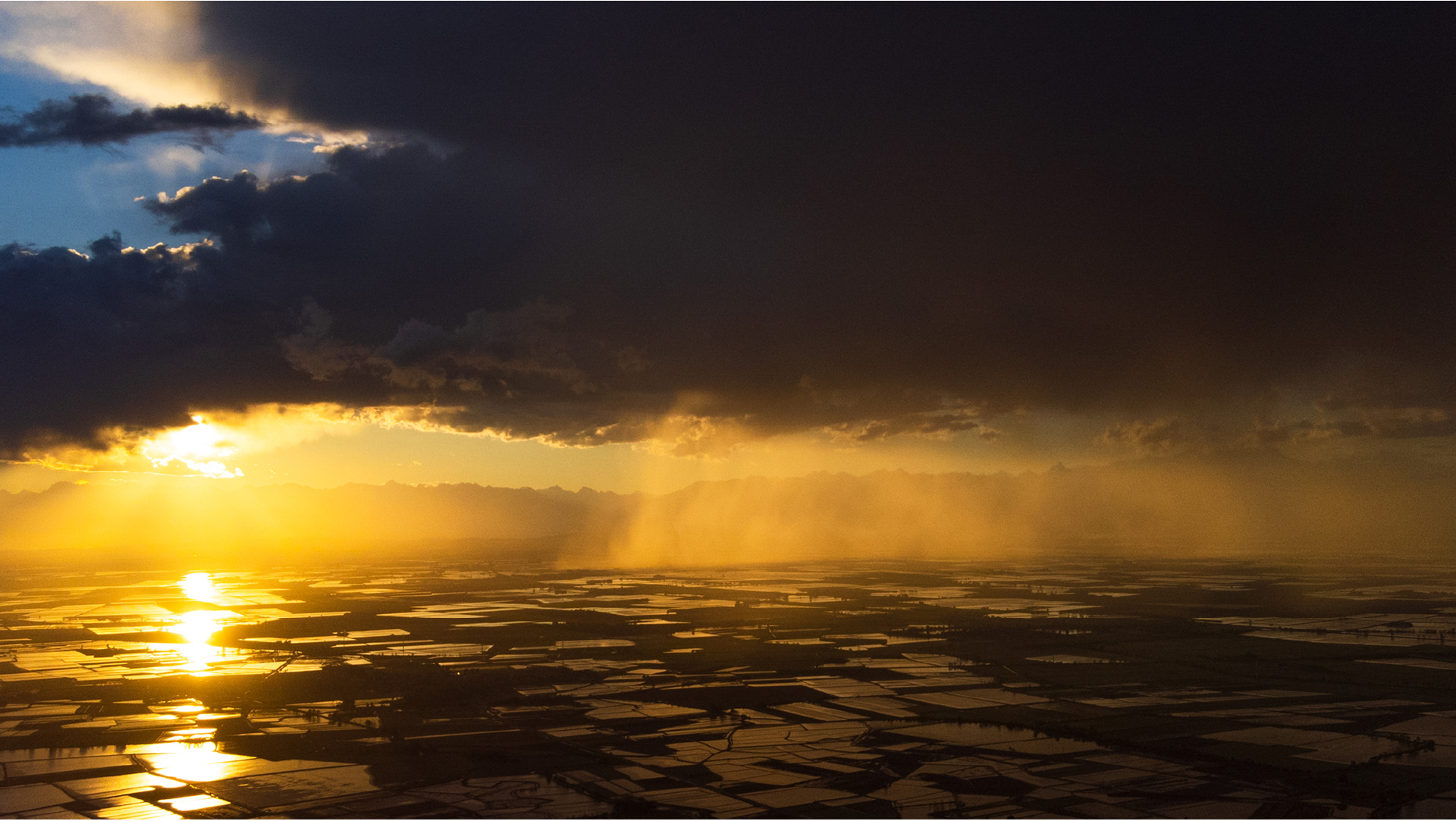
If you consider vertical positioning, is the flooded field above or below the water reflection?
above

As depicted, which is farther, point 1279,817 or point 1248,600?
point 1248,600

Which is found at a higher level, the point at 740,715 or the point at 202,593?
the point at 740,715

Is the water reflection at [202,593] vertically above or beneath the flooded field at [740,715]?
beneath

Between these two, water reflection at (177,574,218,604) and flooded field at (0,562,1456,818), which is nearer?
flooded field at (0,562,1456,818)

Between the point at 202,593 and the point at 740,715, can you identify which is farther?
the point at 202,593

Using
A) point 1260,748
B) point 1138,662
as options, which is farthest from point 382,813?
point 1138,662

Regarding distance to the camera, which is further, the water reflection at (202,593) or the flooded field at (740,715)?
the water reflection at (202,593)

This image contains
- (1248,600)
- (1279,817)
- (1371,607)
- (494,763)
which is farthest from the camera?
(1248,600)

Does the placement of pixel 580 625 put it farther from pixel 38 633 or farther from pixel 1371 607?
pixel 1371 607
